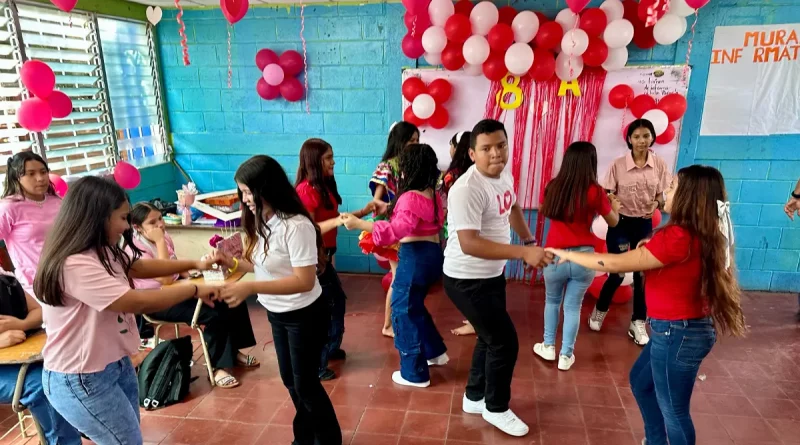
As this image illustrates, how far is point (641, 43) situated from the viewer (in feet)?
12.8

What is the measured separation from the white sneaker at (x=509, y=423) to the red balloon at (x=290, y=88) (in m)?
3.32

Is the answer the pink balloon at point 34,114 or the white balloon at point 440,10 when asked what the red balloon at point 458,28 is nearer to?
the white balloon at point 440,10

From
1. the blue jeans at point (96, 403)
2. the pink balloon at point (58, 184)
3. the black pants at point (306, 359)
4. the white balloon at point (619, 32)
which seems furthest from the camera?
the white balloon at point (619, 32)

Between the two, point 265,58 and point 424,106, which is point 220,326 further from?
point 265,58

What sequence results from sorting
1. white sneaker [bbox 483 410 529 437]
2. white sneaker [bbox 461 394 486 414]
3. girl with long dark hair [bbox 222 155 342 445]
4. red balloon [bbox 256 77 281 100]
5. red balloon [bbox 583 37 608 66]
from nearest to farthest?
Result: girl with long dark hair [bbox 222 155 342 445]
white sneaker [bbox 483 410 529 437]
white sneaker [bbox 461 394 486 414]
red balloon [bbox 583 37 608 66]
red balloon [bbox 256 77 281 100]

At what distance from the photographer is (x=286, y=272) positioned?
1986 mm

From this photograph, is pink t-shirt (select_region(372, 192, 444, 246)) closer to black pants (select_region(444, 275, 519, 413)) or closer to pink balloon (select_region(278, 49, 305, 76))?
black pants (select_region(444, 275, 519, 413))

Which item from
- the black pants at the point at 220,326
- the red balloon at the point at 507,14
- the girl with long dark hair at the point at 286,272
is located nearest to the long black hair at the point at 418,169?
the girl with long dark hair at the point at 286,272

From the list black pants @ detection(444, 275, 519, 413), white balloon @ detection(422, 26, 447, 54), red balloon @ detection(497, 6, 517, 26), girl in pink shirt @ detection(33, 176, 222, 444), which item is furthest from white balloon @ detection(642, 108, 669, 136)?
girl in pink shirt @ detection(33, 176, 222, 444)

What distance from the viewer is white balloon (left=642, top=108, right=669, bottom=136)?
3.84 metres

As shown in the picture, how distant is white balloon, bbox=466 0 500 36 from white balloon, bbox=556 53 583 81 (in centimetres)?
62

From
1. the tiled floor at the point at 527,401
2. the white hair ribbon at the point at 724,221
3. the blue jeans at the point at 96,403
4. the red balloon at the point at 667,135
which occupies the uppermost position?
the red balloon at the point at 667,135

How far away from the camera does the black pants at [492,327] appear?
2.27m

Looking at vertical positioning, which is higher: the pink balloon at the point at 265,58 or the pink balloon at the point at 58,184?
the pink balloon at the point at 265,58
